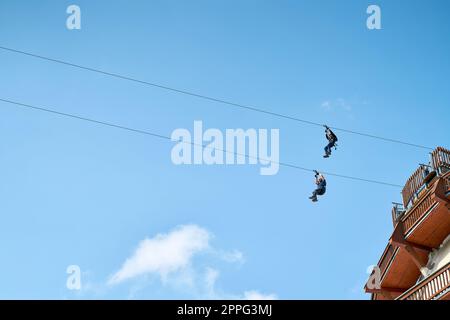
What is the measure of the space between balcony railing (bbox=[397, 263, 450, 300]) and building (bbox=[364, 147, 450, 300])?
1.5 inches

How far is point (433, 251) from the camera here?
2556 cm

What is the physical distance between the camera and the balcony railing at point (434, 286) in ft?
67.9

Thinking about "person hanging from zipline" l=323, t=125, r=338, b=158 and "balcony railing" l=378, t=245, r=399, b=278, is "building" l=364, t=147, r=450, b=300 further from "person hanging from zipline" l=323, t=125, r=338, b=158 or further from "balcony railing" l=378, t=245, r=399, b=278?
"person hanging from zipline" l=323, t=125, r=338, b=158

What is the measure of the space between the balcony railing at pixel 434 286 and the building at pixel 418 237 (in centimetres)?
4

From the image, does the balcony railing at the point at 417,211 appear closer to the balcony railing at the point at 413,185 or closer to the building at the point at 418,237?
the building at the point at 418,237

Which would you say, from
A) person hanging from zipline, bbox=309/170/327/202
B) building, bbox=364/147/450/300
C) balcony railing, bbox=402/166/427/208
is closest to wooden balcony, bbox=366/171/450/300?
building, bbox=364/147/450/300

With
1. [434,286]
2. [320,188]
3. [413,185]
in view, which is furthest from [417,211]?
[320,188]

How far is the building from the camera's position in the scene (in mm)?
23297

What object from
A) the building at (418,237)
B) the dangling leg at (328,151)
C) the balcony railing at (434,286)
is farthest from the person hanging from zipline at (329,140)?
the balcony railing at (434,286)

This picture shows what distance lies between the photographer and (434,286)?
21.2 meters

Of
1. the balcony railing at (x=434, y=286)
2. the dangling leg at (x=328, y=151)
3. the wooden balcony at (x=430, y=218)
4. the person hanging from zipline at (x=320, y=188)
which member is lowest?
the balcony railing at (x=434, y=286)
